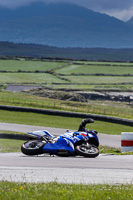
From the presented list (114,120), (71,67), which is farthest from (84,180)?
(71,67)

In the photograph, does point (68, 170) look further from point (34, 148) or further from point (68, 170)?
point (34, 148)

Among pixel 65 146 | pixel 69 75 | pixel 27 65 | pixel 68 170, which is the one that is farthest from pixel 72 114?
pixel 27 65

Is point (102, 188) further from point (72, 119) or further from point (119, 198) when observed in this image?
point (72, 119)

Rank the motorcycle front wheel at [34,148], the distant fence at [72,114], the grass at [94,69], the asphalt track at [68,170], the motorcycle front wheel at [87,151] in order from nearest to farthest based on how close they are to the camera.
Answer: the asphalt track at [68,170] < the motorcycle front wheel at [87,151] < the motorcycle front wheel at [34,148] < the distant fence at [72,114] < the grass at [94,69]

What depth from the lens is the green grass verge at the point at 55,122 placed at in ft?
142

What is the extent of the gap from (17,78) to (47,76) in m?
12.6

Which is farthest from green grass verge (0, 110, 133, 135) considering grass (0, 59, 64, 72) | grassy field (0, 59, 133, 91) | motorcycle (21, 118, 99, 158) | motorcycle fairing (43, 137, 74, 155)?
grass (0, 59, 64, 72)

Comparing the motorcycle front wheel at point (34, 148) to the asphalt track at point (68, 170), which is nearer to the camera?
the asphalt track at point (68, 170)

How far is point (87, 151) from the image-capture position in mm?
17094

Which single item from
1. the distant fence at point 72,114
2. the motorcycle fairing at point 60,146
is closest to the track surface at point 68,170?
the motorcycle fairing at point 60,146

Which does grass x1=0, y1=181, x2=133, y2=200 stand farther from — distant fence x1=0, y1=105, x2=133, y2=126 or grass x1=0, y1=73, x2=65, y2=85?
grass x1=0, y1=73, x2=65, y2=85

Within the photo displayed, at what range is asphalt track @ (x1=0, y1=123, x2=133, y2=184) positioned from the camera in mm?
11914

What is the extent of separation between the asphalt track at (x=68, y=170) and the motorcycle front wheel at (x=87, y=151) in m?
0.54

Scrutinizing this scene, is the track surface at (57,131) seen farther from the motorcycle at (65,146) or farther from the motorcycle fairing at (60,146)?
the motorcycle fairing at (60,146)
